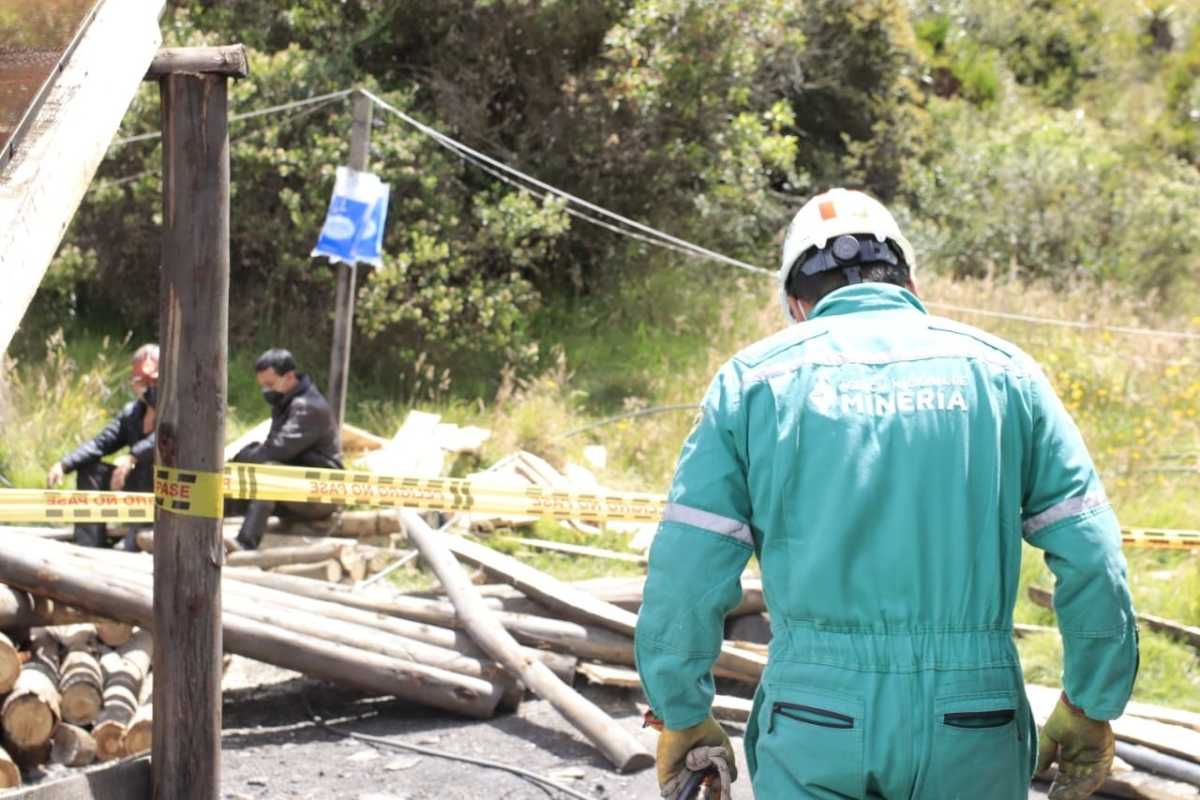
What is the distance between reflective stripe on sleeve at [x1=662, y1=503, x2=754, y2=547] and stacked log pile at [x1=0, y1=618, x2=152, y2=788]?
3648mm

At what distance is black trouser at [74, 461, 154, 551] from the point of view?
27.6ft

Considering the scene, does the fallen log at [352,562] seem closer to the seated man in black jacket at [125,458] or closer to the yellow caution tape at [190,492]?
the seated man in black jacket at [125,458]

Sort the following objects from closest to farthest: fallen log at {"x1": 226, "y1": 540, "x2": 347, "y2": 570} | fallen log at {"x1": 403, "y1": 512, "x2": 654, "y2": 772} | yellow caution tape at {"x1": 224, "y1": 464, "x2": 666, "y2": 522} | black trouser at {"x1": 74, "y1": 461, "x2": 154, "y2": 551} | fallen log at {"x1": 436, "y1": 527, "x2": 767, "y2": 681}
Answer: fallen log at {"x1": 403, "y1": 512, "x2": 654, "y2": 772}
fallen log at {"x1": 436, "y1": 527, "x2": 767, "y2": 681}
yellow caution tape at {"x1": 224, "y1": 464, "x2": 666, "y2": 522}
fallen log at {"x1": 226, "y1": 540, "x2": 347, "y2": 570}
black trouser at {"x1": 74, "y1": 461, "x2": 154, "y2": 551}

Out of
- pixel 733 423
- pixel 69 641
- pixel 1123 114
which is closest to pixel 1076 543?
pixel 733 423

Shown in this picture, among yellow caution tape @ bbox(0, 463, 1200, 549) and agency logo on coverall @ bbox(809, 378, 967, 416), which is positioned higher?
agency logo on coverall @ bbox(809, 378, 967, 416)

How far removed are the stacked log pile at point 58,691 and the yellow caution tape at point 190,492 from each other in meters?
1.72

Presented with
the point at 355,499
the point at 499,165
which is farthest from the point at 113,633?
the point at 499,165

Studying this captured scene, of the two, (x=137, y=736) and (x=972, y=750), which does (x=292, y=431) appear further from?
(x=972, y=750)

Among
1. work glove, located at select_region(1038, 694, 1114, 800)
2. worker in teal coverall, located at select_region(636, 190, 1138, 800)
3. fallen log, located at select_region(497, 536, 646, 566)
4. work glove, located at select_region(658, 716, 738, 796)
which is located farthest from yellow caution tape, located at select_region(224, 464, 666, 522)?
worker in teal coverall, located at select_region(636, 190, 1138, 800)

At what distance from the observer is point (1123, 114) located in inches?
822

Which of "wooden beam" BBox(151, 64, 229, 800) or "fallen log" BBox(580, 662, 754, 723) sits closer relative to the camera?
"wooden beam" BBox(151, 64, 229, 800)

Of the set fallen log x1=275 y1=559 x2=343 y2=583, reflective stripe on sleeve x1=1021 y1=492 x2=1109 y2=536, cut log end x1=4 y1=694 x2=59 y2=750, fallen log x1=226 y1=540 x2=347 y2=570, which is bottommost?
cut log end x1=4 y1=694 x2=59 y2=750

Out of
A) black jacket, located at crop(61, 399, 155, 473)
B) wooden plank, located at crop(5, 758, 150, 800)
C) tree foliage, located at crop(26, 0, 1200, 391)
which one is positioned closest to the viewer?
wooden plank, located at crop(5, 758, 150, 800)

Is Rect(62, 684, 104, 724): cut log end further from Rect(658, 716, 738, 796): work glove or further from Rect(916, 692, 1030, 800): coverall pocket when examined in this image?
Rect(916, 692, 1030, 800): coverall pocket
